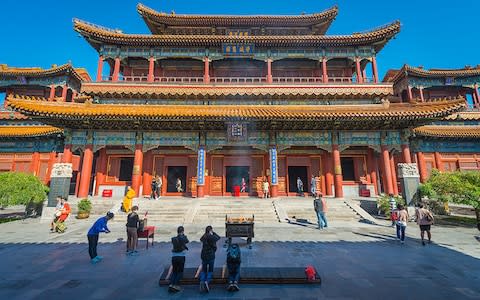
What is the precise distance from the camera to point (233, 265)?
4.31m

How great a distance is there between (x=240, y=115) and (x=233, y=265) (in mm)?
9920

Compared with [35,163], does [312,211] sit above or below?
below

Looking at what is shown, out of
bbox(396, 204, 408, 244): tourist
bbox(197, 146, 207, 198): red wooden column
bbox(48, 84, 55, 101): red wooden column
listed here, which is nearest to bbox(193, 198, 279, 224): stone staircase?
bbox(197, 146, 207, 198): red wooden column

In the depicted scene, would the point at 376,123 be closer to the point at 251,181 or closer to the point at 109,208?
the point at 251,181

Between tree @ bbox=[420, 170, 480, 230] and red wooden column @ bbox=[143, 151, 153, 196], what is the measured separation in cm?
1628

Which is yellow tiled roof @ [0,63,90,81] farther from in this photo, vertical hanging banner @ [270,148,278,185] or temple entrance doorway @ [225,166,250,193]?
vertical hanging banner @ [270,148,278,185]

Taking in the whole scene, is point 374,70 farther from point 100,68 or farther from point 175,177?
point 100,68

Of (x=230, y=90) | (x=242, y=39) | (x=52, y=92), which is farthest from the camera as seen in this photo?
(x=52, y=92)

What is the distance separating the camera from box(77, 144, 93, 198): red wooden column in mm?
13679

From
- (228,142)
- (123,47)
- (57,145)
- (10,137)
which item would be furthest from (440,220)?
(10,137)

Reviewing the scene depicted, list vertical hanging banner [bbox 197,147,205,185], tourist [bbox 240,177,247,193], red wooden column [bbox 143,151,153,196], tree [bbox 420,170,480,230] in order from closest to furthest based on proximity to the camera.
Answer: tree [bbox 420,170,480,230], vertical hanging banner [bbox 197,147,205,185], red wooden column [bbox 143,151,153,196], tourist [bbox 240,177,247,193]

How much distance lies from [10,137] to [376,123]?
28.0 m

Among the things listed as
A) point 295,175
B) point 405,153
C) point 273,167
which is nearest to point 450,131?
point 405,153

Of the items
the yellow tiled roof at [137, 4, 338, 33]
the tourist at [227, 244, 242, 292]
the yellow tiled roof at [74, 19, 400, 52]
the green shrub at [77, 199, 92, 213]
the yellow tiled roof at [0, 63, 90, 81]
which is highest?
the yellow tiled roof at [137, 4, 338, 33]
